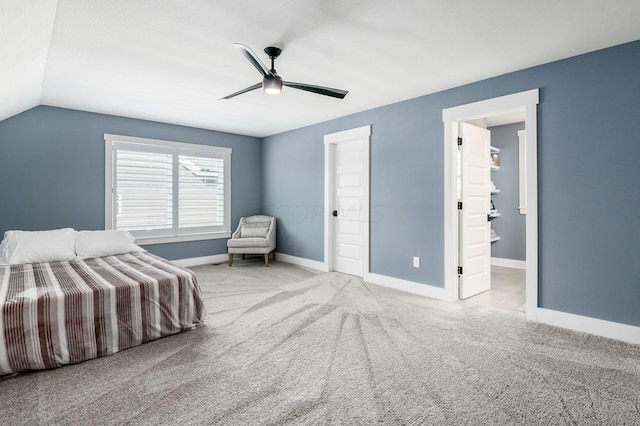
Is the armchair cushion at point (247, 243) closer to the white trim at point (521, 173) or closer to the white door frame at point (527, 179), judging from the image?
the white door frame at point (527, 179)

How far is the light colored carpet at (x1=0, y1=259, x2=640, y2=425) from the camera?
1.81 meters

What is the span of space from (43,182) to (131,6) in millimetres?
3425

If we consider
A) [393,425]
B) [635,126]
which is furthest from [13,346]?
[635,126]

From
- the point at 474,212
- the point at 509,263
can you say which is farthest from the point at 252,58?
the point at 509,263

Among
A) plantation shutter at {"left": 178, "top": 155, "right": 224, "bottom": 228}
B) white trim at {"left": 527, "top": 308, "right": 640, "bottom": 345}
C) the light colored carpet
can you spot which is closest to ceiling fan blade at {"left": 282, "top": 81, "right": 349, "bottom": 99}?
the light colored carpet

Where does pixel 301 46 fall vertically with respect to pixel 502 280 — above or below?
above

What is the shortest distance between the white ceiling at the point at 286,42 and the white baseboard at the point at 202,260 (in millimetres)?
2766

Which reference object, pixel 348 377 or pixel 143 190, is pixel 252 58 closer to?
pixel 348 377

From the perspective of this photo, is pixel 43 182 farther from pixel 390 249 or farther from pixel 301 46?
pixel 390 249

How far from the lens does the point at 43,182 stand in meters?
4.39

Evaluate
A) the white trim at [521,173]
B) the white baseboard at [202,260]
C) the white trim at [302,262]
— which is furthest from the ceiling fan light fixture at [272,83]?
the white trim at [521,173]

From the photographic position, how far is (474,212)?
4.05 meters

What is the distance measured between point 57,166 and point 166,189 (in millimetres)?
1425

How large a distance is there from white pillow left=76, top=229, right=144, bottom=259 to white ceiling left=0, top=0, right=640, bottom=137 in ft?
5.25
